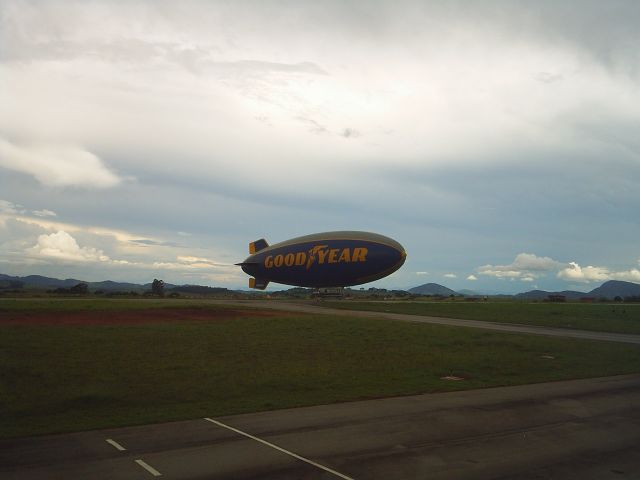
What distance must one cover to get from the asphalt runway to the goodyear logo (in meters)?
48.6

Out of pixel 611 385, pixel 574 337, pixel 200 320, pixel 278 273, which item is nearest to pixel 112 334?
pixel 200 320

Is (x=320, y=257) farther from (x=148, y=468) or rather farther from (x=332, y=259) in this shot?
(x=148, y=468)

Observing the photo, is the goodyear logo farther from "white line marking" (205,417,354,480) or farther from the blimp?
"white line marking" (205,417,354,480)

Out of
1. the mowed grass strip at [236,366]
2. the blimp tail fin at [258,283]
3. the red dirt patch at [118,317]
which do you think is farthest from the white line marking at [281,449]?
the blimp tail fin at [258,283]

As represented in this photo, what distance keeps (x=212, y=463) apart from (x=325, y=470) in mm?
2658

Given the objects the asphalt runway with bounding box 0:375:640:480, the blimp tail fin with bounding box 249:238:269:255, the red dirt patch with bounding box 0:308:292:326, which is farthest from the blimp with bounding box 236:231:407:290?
the asphalt runway with bounding box 0:375:640:480

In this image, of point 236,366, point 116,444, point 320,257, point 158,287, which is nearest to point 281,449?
point 116,444

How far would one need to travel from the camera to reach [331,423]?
597 inches

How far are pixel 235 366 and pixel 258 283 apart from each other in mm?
59038

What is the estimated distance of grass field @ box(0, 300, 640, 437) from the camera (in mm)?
17328

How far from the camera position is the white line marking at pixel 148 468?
1073cm

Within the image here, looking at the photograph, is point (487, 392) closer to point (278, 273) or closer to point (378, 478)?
point (378, 478)

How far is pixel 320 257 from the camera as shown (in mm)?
69562

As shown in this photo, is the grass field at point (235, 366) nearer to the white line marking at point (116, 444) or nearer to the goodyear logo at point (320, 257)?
the white line marking at point (116, 444)
